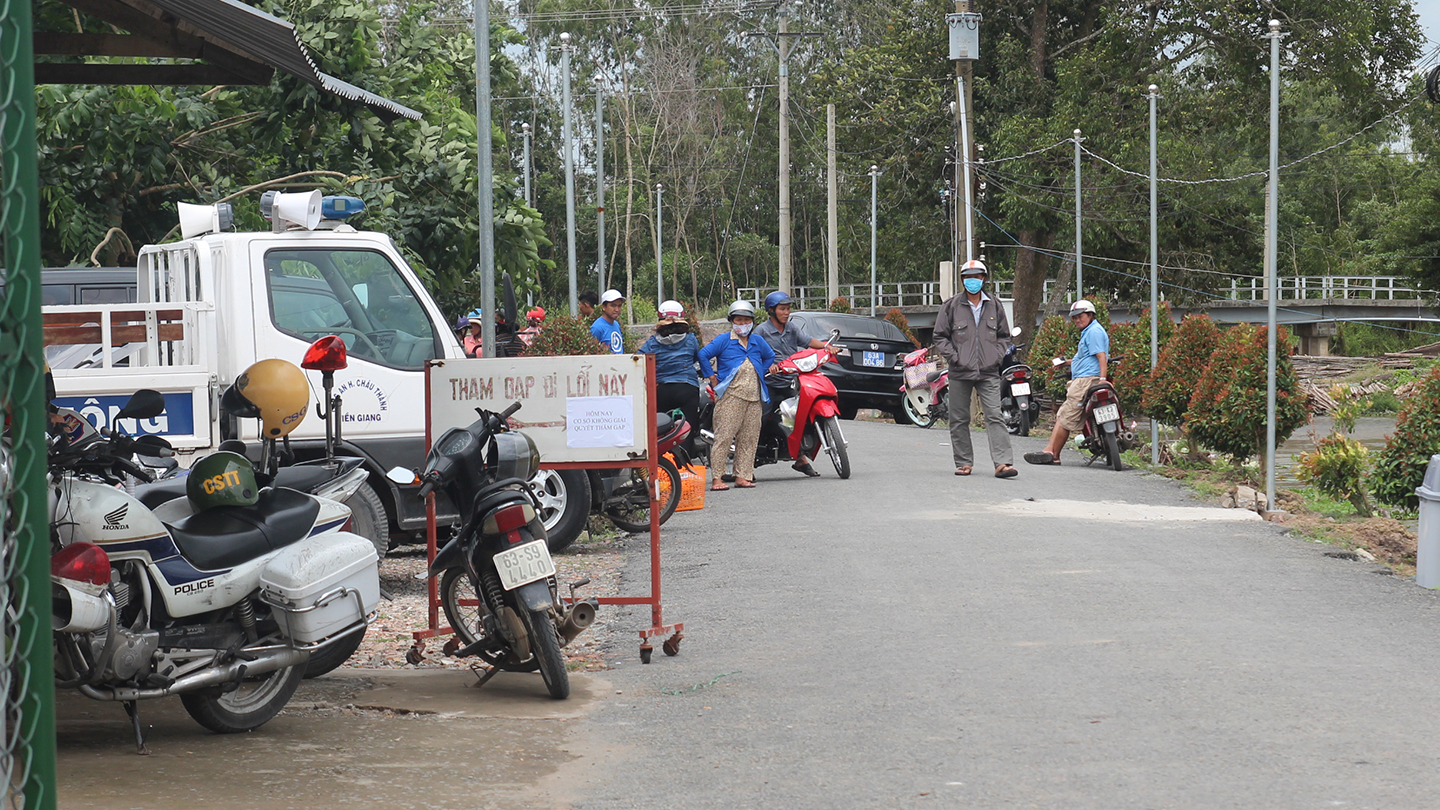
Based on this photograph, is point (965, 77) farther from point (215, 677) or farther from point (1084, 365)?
point (215, 677)

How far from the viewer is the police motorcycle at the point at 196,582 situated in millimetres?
5254

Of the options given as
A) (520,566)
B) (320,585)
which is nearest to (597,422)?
(520,566)

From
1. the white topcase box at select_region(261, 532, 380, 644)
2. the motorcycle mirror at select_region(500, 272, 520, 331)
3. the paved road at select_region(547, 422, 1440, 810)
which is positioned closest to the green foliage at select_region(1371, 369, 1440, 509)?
the paved road at select_region(547, 422, 1440, 810)

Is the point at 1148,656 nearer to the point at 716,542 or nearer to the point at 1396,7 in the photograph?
the point at 716,542

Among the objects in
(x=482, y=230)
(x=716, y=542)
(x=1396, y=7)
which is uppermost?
(x=1396, y=7)

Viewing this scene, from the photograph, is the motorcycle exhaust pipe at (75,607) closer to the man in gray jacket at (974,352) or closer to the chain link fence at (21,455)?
the chain link fence at (21,455)

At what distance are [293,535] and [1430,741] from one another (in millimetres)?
4232

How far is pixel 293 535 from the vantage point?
19.7 ft

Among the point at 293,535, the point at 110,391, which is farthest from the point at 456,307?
the point at 293,535

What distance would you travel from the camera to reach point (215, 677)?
5.57 meters

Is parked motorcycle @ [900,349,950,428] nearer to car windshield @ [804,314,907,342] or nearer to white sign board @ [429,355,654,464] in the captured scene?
car windshield @ [804,314,907,342]

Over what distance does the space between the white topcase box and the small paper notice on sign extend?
1.41 metres

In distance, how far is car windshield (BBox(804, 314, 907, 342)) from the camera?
2447 centimetres

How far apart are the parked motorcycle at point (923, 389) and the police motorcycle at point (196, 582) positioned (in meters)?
18.2
